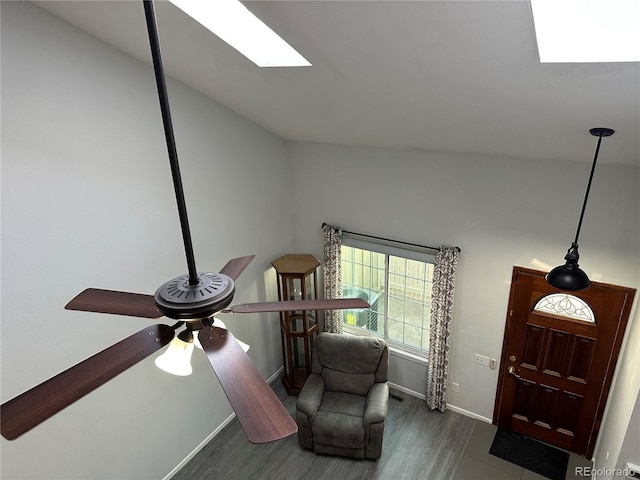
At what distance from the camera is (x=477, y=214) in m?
4.35

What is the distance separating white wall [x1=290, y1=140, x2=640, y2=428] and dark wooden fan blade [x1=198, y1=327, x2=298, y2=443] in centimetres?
295

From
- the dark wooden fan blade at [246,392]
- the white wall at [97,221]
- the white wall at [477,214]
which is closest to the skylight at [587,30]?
the white wall at [477,214]

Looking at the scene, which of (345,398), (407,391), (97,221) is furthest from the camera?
(407,391)

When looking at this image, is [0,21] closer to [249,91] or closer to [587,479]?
[249,91]

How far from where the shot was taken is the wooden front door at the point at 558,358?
4051mm

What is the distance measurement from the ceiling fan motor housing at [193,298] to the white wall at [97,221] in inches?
79.6

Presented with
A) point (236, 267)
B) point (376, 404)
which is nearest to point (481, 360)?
point (376, 404)

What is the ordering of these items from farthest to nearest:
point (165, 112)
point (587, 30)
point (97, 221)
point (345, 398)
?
point (345, 398), point (97, 221), point (587, 30), point (165, 112)

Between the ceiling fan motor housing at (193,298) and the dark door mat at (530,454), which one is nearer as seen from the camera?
the ceiling fan motor housing at (193,298)

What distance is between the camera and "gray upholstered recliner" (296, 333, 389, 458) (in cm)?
448

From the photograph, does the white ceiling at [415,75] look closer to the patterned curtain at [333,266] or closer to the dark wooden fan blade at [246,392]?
the patterned curtain at [333,266]

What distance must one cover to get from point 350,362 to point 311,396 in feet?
1.90

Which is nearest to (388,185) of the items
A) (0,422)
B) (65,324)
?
(65,324)

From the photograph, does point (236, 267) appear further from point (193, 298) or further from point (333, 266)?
point (333, 266)
